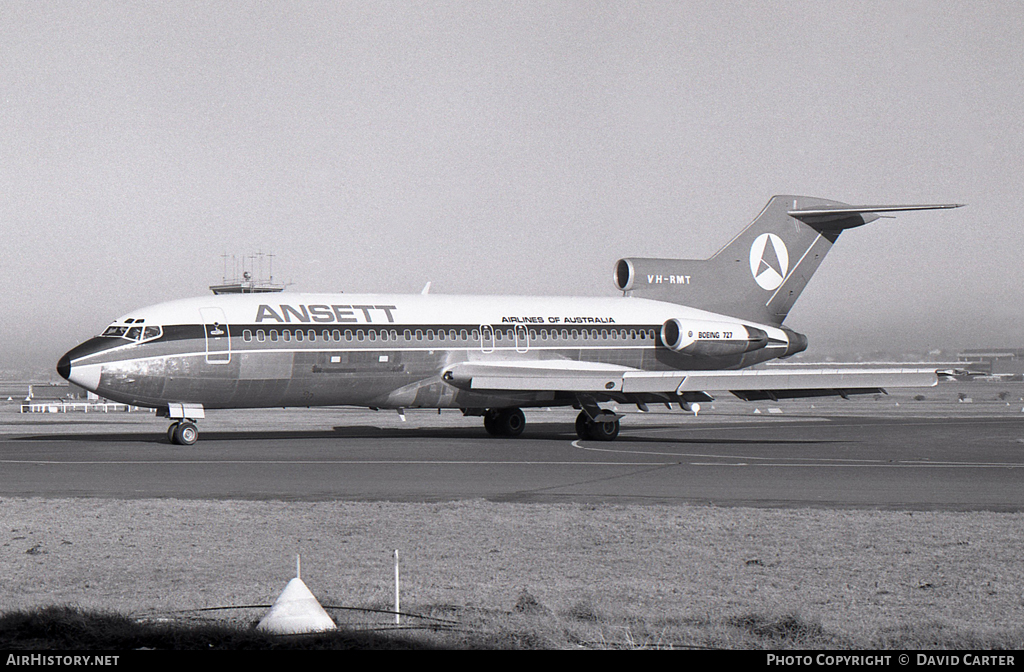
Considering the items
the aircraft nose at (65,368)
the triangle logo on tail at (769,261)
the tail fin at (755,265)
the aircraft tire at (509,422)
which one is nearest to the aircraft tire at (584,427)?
the aircraft tire at (509,422)

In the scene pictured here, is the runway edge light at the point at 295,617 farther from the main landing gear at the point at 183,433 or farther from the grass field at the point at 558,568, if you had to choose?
the main landing gear at the point at 183,433

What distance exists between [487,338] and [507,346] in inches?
29.6

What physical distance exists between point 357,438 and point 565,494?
1586 centimetres

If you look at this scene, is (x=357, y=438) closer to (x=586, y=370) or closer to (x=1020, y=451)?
(x=586, y=370)

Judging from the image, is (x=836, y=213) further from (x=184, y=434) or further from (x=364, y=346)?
(x=184, y=434)

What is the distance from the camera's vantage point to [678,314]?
36.3m

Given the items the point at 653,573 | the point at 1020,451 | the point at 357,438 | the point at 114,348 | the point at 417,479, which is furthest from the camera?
the point at 357,438

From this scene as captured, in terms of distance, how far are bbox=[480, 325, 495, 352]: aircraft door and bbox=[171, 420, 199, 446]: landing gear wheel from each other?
9164 mm

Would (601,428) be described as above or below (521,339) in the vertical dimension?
below

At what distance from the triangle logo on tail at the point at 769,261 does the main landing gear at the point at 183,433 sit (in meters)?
20.5

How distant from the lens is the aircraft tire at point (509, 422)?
111 ft

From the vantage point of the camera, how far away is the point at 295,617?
725 centimetres

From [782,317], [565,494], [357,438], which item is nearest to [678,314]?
[782,317]

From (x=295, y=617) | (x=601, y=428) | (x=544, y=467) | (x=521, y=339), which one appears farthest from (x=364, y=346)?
(x=295, y=617)
